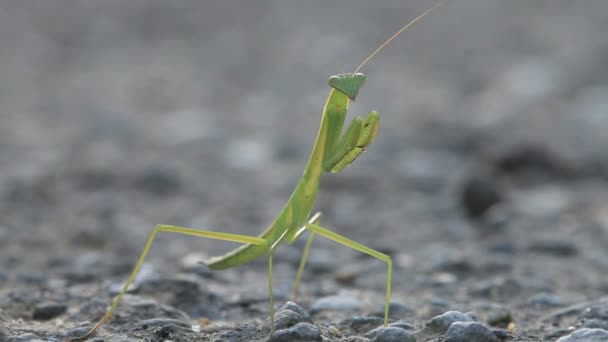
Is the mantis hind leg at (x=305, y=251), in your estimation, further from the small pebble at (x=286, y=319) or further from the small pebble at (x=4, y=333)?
the small pebble at (x=4, y=333)

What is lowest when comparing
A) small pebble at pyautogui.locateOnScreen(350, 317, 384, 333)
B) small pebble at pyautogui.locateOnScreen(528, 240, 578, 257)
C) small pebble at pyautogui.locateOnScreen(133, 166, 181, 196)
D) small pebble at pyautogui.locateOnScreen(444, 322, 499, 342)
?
small pebble at pyautogui.locateOnScreen(444, 322, 499, 342)

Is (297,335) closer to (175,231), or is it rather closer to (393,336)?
(393,336)

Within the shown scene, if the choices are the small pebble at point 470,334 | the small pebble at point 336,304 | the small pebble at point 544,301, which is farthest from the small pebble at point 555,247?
the small pebble at point 470,334

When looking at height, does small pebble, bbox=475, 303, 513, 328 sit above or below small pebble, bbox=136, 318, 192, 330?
above

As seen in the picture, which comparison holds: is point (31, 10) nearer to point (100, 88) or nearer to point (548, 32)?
point (100, 88)

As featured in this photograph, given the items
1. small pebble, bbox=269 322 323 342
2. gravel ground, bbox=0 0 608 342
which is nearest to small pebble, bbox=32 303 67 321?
gravel ground, bbox=0 0 608 342

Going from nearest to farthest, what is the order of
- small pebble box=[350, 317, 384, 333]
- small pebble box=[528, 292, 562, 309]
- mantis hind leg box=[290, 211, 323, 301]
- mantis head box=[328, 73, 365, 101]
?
1. mantis head box=[328, 73, 365, 101]
2. small pebble box=[350, 317, 384, 333]
3. mantis hind leg box=[290, 211, 323, 301]
4. small pebble box=[528, 292, 562, 309]

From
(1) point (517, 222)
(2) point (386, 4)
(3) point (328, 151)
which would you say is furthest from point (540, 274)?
(2) point (386, 4)

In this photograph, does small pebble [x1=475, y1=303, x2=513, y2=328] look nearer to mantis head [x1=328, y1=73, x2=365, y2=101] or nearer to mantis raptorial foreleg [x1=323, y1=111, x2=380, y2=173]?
mantis raptorial foreleg [x1=323, y1=111, x2=380, y2=173]
